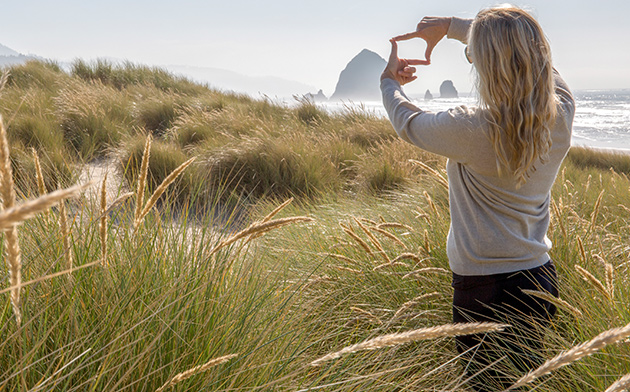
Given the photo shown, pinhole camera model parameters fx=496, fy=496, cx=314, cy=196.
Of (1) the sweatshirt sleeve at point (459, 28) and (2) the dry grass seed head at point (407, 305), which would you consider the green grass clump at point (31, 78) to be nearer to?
(1) the sweatshirt sleeve at point (459, 28)

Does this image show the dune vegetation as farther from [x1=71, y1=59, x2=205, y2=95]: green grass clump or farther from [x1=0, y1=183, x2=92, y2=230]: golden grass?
[x1=71, y1=59, x2=205, y2=95]: green grass clump

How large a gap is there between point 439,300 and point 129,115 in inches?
315

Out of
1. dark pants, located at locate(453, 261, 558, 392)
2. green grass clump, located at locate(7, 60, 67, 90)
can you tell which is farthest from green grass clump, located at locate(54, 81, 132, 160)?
dark pants, located at locate(453, 261, 558, 392)

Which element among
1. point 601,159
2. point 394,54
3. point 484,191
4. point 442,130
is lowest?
point 601,159

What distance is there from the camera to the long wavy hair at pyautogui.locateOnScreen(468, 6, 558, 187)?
1.74m

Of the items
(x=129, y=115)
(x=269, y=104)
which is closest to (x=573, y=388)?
(x=129, y=115)

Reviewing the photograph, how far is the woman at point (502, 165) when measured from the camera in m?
1.75

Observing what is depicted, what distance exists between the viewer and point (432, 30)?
2.34m

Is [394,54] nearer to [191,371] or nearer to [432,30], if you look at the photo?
[432,30]

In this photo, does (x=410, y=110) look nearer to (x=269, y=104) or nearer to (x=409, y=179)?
(x=409, y=179)

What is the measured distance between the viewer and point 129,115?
29.8 ft

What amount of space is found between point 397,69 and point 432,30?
275 millimetres

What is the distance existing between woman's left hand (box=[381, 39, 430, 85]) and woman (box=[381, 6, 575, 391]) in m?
0.10

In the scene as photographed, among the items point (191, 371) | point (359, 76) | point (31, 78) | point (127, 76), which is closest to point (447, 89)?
point (359, 76)
